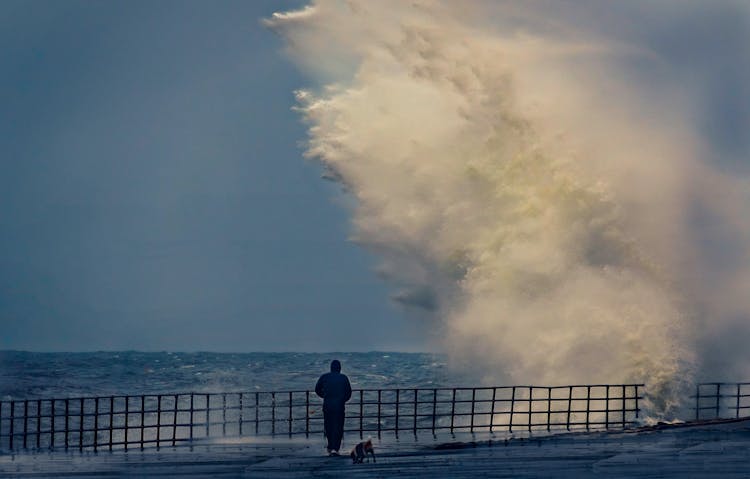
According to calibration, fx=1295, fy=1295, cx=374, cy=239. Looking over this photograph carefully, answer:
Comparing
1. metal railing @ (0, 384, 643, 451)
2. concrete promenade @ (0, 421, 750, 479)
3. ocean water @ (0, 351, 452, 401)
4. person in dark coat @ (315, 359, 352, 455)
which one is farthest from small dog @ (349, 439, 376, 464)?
ocean water @ (0, 351, 452, 401)

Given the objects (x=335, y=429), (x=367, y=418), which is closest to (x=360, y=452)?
(x=335, y=429)

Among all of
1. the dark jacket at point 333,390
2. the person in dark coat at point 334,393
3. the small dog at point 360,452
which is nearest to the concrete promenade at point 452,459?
the small dog at point 360,452

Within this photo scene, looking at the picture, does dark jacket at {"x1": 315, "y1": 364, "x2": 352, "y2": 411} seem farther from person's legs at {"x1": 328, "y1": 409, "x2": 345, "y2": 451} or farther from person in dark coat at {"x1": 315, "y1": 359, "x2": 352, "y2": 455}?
person's legs at {"x1": 328, "y1": 409, "x2": 345, "y2": 451}

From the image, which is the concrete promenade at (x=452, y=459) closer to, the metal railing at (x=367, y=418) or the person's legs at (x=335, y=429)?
the person's legs at (x=335, y=429)

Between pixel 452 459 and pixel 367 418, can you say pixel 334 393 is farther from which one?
pixel 367 418

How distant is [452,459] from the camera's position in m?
22.2

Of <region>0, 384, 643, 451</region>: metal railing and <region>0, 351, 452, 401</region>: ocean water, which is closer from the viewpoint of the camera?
<region>0, 384, 643, 451</region>: metal railing

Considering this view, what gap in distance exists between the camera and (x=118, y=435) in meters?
49.8

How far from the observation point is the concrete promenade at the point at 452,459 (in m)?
19.8

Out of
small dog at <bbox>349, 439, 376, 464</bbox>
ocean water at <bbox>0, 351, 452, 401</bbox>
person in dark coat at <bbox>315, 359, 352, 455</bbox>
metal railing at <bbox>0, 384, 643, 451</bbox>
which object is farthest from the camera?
ocean water at <bbox>0, 351, 452, 401</bbox>

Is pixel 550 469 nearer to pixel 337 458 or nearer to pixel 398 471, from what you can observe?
pixel 398 471

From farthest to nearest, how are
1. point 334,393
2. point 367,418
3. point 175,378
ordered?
1. point 175,378
2. point 367,418
3. point 334,393

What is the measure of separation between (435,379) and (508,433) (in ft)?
232

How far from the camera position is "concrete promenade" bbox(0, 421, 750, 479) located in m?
19.8
